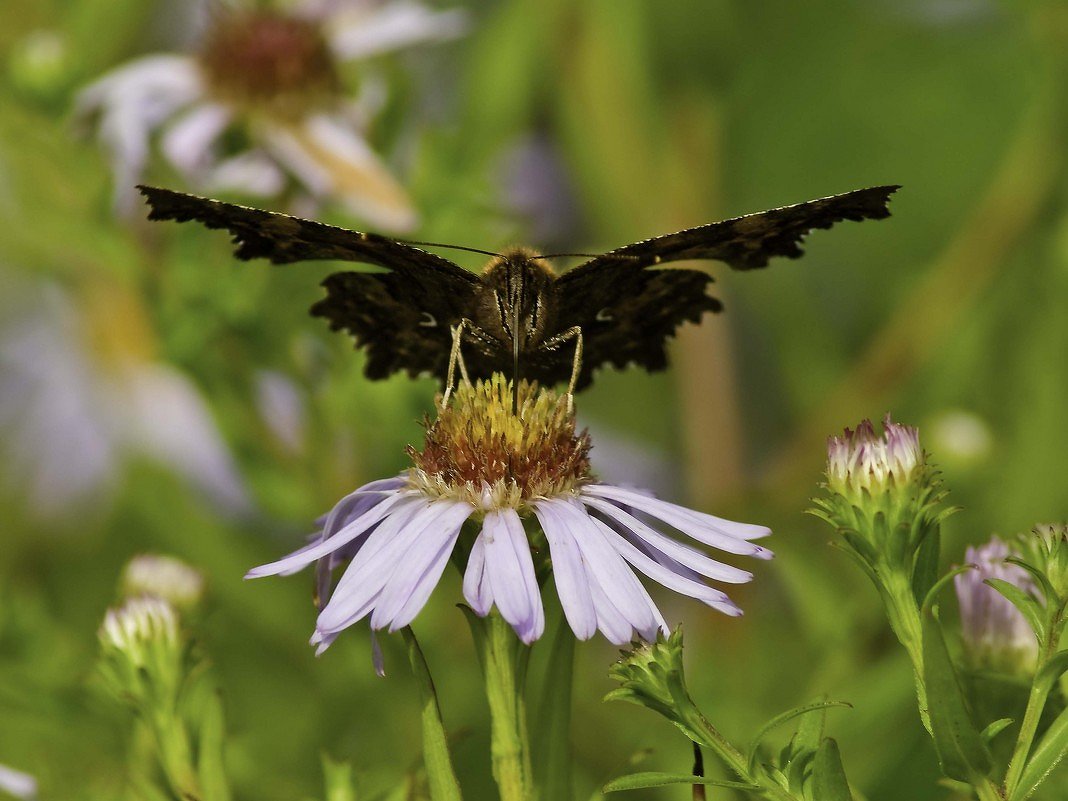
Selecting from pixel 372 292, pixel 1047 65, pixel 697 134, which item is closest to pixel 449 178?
pixel 372 292

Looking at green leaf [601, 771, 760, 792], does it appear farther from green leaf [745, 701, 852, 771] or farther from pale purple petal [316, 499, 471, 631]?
pale purple petal [316, 499, 471, 631]

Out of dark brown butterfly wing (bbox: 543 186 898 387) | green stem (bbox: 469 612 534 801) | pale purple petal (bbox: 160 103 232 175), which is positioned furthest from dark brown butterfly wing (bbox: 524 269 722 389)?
pale purple petal (bbox: 160 103 232 175)

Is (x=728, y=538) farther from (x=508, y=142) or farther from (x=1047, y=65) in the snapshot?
(x=1047, y=65)

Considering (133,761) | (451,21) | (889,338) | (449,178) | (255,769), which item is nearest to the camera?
(133,761)

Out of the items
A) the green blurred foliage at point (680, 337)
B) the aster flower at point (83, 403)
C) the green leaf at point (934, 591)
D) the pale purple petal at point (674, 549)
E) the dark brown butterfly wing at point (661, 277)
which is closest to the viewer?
the green leaf at point (934, 591)

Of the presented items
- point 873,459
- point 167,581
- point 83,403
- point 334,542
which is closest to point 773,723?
point 873,459

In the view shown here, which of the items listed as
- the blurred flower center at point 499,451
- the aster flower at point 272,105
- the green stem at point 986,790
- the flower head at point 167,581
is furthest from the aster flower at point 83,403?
the green stem at point 986,790

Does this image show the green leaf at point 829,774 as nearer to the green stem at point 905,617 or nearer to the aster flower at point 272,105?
the green stem at point 905,617
